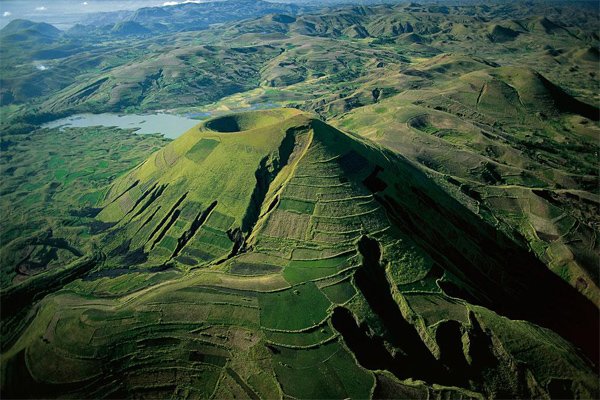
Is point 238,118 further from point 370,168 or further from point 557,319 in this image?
point 557,319

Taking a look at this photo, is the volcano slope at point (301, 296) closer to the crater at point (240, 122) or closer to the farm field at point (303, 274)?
the farm field at point (303, 274)

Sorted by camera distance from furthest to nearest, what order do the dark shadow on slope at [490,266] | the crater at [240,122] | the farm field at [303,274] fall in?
1. the crater at [240,122]
2. the dark shadow on slope at [490,266]
3. the farm field at [303,274]

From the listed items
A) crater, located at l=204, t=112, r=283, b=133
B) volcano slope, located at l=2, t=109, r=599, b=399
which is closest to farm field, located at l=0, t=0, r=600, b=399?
volcano slope, located at l=2, t=109, r=599, b=399

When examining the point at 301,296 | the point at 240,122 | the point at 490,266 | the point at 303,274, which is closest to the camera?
the point at 301,296

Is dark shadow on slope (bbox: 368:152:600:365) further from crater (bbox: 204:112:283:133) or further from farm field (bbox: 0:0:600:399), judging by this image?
crater (bbox: 204:112:283:133)

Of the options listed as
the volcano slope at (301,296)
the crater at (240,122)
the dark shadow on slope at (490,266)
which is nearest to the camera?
the volcano slope at (301,296)

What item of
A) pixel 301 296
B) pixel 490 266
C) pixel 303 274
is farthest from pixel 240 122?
pixel 490 266

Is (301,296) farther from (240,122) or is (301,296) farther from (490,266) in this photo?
(240,122)

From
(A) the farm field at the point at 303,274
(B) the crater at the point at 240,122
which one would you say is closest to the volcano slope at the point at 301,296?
(A) the farm field at the point at 303,274
